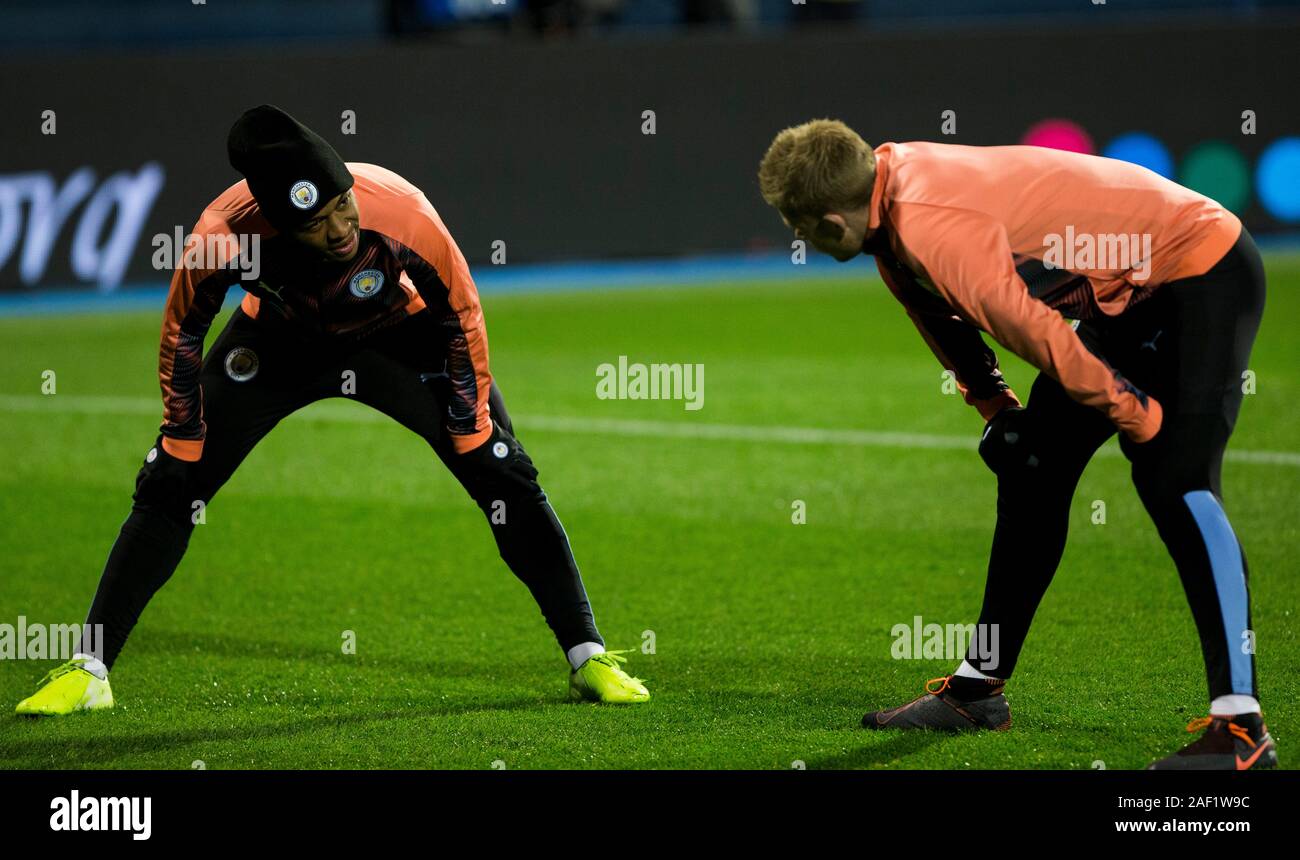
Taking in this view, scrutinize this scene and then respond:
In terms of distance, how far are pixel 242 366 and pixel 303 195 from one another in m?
0.92

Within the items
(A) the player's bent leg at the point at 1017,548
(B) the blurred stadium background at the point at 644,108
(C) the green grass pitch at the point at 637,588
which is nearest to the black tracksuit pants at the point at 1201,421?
(A) the player's bent leg at the point at 1017,548

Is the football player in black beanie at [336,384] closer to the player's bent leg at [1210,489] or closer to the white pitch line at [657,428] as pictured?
the player's bent leg at [1210,489]

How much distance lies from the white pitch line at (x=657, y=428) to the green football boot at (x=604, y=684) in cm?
463

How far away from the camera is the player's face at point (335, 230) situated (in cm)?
495

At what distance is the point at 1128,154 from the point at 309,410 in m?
9.80

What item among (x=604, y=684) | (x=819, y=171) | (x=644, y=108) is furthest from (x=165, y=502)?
(x=644, y=108)

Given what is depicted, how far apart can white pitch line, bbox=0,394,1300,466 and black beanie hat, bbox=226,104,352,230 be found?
5.62 m

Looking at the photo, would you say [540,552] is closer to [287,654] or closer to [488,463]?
[488,463]

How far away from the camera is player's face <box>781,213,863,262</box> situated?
4.45m

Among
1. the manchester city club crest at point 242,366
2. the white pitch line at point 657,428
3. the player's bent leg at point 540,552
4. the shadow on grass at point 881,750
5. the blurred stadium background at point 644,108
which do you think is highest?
the blurred stadium background at point 644,108

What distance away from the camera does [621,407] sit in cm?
1159

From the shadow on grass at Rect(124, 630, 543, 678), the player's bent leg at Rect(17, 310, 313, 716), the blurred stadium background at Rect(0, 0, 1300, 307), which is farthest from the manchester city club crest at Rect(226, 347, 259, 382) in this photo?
the blurred stadium background at Rect(0, 0, 1300, 307)

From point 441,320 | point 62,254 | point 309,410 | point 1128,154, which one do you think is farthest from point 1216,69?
point 441,320

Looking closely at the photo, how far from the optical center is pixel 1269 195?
1794 cm
